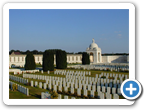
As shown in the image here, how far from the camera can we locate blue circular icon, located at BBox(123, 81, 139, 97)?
18.2ft

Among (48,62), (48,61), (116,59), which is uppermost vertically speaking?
(48,61)

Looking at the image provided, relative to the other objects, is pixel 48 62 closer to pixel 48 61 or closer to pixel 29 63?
pixel 48 61

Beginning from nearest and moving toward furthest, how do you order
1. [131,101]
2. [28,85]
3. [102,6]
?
[131,101]
[102,6]
[28,85]

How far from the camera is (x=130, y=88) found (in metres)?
5.60

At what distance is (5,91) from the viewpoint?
6.60m

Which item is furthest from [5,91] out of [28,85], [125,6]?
[28,85]

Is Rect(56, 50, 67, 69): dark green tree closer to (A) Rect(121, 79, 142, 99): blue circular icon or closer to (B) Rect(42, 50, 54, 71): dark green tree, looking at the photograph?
(B) Rect(42, 50, 54, 71): dark green tree

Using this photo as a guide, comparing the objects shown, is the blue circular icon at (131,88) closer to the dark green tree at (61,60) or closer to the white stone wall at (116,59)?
the dark green tree at (61,60)

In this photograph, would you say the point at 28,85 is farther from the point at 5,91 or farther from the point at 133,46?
the point at 133,46

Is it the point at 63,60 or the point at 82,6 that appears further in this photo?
the point at 63,60

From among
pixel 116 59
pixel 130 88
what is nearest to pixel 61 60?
pixel 130 88

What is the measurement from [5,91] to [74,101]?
2.57 m

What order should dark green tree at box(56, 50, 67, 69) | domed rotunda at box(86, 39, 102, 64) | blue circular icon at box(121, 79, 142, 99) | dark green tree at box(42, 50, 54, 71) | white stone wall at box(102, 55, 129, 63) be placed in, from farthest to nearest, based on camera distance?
white stone wall at box(102, 55, 129, 63), domed rotunda at box(86, 39, 102, 64), dark green tree at box(56, 50, 67, 69), dark green tree at box(42, 50, 54, 71), blue circular icon at box(121, 79, 142, 99)

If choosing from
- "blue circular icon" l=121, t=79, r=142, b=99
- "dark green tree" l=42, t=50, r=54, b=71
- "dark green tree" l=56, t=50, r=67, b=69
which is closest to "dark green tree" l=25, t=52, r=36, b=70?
"dark green tree" l=42, t=50, r=54, b=71
